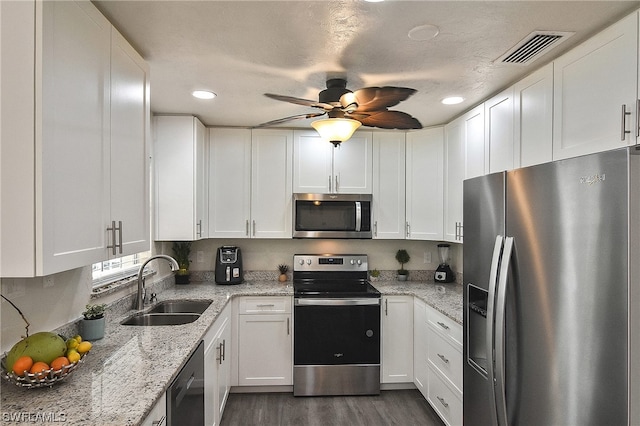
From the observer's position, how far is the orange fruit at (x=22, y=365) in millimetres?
1303

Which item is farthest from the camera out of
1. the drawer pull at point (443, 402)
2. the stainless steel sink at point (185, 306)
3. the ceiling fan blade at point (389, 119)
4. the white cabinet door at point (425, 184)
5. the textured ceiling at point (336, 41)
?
the white cabinet door at point (425, 184)

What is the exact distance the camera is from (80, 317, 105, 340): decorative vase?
1.92 metres

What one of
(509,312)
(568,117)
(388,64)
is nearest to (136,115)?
(388,64)

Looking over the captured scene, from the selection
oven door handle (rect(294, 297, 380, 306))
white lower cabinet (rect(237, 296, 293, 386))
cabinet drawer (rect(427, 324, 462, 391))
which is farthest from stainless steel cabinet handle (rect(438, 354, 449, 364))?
white lower cabinet (rect(237, 296, 293, 386))

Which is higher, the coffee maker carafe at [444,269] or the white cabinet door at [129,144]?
the white cabinet door at [129,144]

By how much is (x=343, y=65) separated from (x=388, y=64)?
0.24 metres

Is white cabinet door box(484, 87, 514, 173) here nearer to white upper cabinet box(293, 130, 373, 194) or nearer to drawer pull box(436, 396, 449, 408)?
white upper cabinet box(293, 130, 373, 194)

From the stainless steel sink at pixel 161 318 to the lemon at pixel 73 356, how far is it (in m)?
1.08

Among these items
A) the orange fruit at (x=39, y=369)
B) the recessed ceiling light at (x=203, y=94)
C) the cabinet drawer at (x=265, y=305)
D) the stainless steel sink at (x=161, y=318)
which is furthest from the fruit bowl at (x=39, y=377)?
the cabinet drawer at (x=265, y=305)

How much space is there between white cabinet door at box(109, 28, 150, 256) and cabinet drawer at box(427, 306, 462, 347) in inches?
76.7

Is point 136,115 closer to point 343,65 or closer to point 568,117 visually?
point 343,65

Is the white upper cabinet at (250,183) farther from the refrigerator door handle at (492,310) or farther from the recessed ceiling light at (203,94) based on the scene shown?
the refrigerator door handle at (492,310)

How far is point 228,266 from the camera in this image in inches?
143

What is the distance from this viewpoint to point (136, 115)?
1.90 meters
